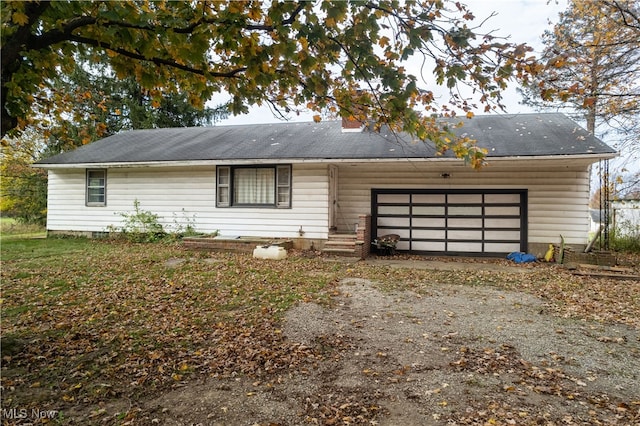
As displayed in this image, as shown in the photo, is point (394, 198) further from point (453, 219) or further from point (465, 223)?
point (465, 223)

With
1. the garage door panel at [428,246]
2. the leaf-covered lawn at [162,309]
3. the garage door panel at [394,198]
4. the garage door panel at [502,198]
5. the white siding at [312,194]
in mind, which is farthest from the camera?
the garage door panel at [394,198]

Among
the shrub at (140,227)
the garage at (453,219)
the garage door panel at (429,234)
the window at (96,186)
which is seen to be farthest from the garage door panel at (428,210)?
the window at (96,186)

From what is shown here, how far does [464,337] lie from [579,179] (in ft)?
27.5

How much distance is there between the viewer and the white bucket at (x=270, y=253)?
31.0 feet

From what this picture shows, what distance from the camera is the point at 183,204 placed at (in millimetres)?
12055

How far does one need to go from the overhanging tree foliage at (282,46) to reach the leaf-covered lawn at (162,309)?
2409 mm

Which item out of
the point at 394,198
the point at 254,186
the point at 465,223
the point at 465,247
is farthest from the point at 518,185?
the point at 254,186

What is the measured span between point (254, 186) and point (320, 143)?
2.48 m

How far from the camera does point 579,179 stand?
10164mm

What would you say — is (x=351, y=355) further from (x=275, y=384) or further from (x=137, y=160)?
(x=137, y=160)

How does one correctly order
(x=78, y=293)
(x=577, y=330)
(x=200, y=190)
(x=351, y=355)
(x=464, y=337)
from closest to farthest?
(x=351, y=355), (x=464, y=337), (x=577, y=330), (x=78, y=293), (x=200, y=190)

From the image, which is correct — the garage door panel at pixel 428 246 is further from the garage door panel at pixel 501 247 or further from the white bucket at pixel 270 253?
the white bucket at pixel 270 253

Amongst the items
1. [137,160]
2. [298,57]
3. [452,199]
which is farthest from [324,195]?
[298,57]

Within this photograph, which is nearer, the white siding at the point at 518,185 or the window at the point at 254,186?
the white siding at the point at 518,185
